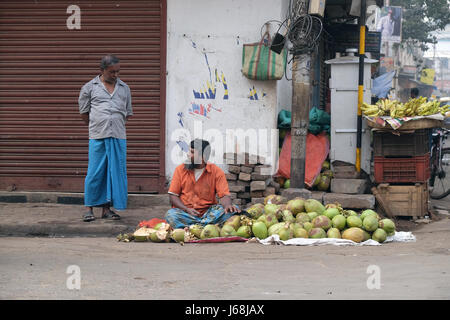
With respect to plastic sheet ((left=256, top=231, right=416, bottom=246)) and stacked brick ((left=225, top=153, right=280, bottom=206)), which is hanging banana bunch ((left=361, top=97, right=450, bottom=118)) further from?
plastic sheet ((left=256, top=231, right=416, bottom=246))

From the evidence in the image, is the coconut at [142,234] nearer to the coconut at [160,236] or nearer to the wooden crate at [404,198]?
the coconut at [160,236]

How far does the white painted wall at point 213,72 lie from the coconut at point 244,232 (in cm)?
250

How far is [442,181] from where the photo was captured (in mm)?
11219

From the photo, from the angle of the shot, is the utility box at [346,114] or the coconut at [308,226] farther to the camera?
the utility box at [346,114]

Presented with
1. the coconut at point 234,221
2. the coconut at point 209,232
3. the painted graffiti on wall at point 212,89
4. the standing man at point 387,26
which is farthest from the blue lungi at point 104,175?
the standing man at point 387,26

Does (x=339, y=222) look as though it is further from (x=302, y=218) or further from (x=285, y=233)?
(x=285, y=233)

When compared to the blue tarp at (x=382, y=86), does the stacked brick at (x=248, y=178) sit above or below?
below

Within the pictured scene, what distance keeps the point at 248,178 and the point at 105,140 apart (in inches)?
84.0

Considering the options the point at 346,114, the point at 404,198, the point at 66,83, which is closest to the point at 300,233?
the point at 404,198

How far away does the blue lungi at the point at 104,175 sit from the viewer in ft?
24.3
